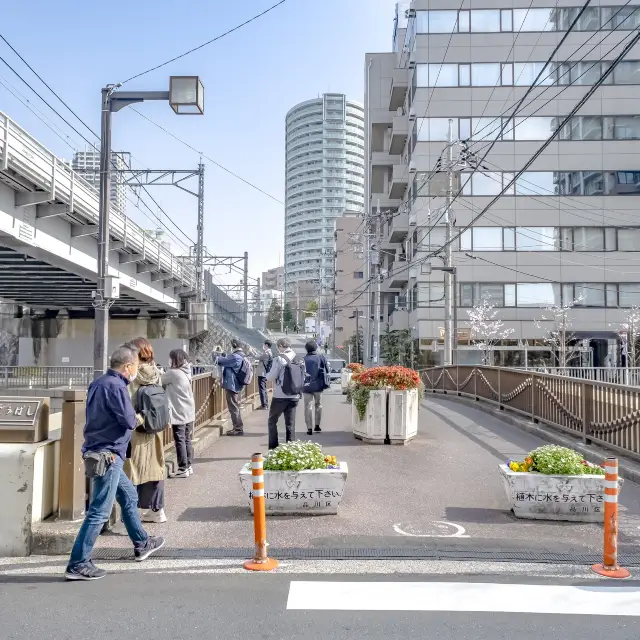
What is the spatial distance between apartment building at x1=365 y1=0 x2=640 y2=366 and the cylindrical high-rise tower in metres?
138

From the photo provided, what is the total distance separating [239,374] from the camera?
11867 millimetres

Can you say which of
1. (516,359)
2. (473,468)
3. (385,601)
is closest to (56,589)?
(385,601)

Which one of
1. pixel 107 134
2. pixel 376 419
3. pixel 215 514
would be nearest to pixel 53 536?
pixel 215 514

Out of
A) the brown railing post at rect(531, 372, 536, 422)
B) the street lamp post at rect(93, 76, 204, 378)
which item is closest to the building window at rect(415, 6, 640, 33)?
the brown railing post at rect(531, 372, 536, 422)

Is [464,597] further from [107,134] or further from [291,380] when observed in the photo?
[107,134]

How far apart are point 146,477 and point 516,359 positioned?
41219 mm

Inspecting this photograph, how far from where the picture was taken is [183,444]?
8406mm

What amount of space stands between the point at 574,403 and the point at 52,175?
1395 cm

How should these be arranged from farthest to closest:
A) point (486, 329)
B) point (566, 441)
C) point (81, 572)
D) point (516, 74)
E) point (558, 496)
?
point (516, 74)
point (486, 329)
point (566, 441)
point (558, 496)
point (81, 572)

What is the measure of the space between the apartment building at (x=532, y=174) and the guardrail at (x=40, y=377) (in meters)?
21.8

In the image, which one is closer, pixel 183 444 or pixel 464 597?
pixel 464 597

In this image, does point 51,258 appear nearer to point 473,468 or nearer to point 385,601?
point 473,468

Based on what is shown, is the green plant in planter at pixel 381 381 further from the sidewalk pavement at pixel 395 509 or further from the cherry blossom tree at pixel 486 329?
the cherry blossom tree at pixel 486 329

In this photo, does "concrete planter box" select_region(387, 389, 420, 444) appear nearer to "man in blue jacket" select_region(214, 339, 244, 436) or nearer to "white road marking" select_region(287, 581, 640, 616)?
"man in blue jacket" select_region(214, 339, 244, 436)
